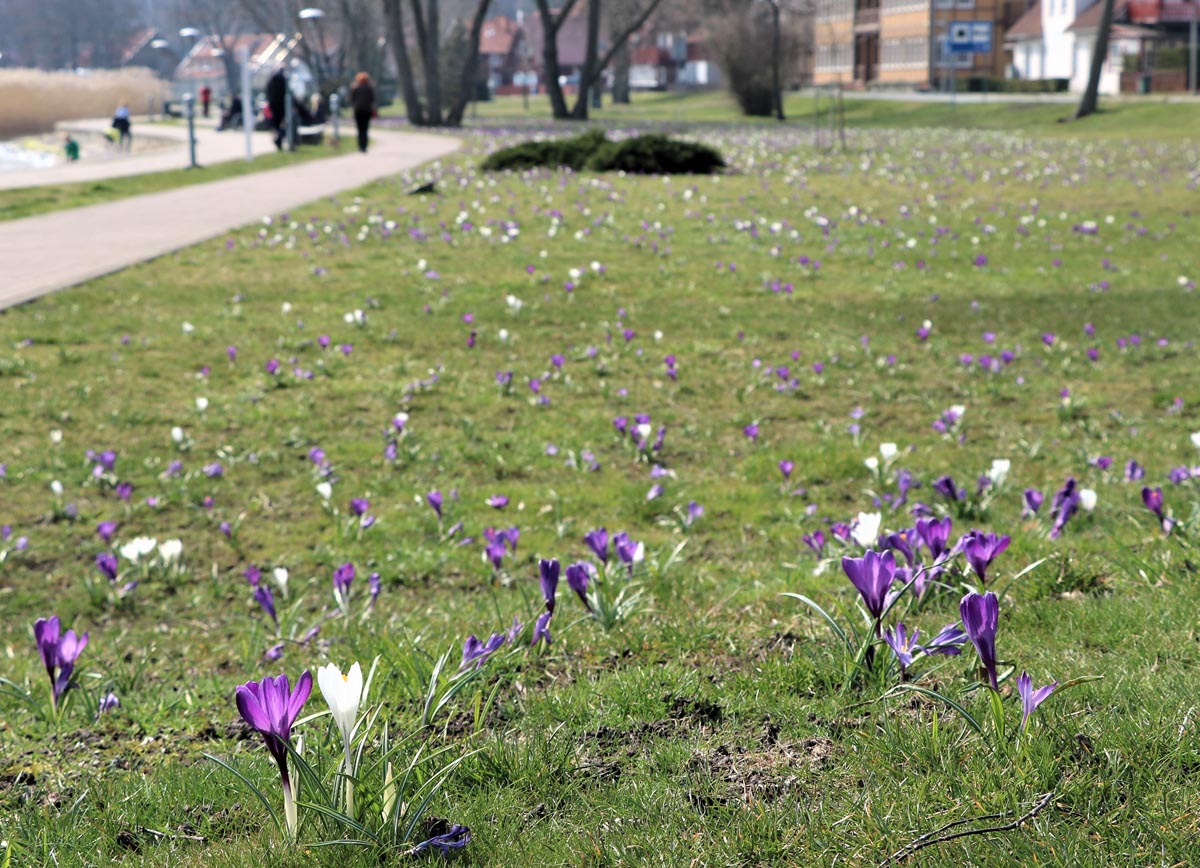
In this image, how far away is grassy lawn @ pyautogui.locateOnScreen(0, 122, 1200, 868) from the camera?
2.50m

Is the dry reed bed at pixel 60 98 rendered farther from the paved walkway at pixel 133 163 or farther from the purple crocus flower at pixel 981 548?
the purple crocus flower at pixel 981 548

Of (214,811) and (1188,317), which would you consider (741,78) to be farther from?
(214,811)

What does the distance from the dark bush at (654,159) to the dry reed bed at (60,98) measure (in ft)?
176

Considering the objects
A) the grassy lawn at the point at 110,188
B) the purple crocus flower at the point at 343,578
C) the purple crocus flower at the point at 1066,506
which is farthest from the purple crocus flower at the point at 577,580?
the grassy lawn at the point at 110,188

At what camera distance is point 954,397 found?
27.3 ft

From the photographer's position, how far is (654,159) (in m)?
24.6

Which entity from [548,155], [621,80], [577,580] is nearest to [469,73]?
[548,155]

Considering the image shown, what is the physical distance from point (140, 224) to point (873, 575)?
15439 millimetres

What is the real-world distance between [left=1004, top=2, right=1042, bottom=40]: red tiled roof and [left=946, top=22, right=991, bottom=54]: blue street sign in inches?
80.1

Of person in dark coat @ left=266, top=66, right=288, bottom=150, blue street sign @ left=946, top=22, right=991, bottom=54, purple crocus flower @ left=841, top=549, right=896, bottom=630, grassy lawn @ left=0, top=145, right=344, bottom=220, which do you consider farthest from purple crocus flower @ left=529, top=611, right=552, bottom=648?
blue street sign @ left=946, top=22, right=991, bottom=54

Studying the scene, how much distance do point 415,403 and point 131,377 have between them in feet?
6.70

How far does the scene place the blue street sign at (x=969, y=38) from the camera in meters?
82.6

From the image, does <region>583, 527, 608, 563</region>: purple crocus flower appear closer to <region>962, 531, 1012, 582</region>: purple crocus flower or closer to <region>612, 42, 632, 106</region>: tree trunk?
<region>962, 531, 1012, 582</region>: purple crocus flower

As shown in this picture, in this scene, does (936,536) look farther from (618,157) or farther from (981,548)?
(618,157)
